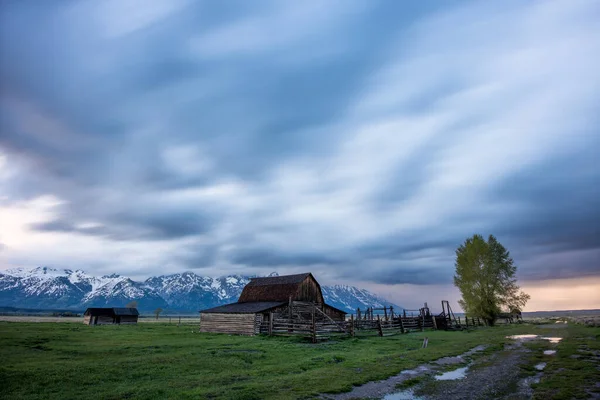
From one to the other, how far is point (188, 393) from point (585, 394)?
12.7m

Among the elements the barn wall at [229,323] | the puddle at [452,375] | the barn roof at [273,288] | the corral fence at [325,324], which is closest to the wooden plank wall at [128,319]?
the barn roof at [273,288]

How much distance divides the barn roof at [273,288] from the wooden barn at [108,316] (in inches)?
1869

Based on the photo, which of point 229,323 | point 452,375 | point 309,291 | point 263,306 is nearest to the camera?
point 452,375

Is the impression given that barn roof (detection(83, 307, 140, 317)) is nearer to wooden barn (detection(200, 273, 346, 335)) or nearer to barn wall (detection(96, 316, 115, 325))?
barn wall (detection(96, 316, 115, 325))

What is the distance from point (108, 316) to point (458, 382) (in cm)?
9001

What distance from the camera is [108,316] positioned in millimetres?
81438

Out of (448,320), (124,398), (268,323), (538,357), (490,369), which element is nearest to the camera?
(124,398)

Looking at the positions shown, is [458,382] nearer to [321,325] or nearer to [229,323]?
[321,325]

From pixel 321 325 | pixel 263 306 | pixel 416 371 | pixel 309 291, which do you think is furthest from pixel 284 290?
pixel 416 371

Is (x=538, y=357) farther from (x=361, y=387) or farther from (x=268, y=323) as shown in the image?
(x=268, y=323)

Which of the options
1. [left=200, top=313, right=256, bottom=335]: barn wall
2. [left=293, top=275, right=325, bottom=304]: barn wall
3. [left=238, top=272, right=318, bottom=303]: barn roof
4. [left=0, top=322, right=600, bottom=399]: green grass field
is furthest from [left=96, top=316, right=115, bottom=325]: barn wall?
[left=0, top=322, right=600, bottom=399]: green grass field

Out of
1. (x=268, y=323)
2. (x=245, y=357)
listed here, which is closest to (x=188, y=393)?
(x=245, y=357)

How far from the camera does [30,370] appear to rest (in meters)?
15.6

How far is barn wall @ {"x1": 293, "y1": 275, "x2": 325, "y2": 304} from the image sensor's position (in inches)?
1877
